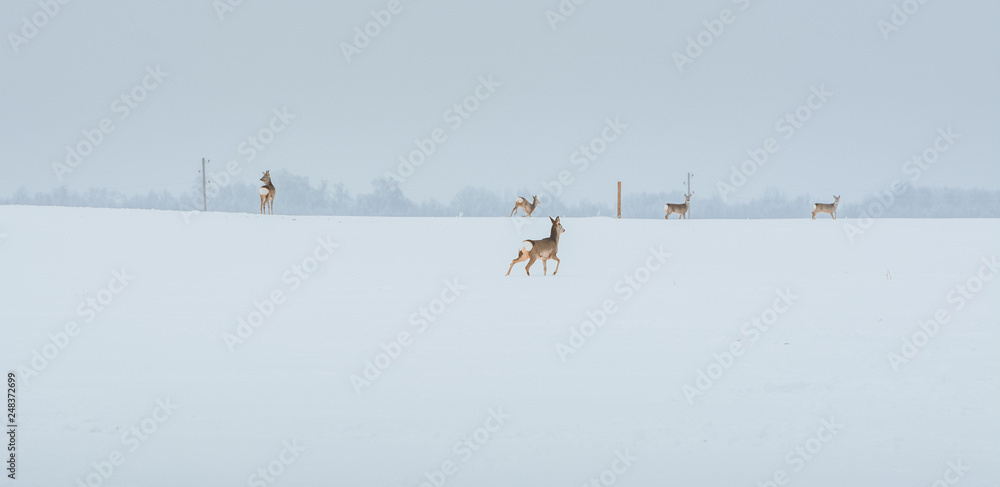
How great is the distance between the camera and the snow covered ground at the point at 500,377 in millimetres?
5715

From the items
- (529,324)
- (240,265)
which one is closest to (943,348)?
(529,324)

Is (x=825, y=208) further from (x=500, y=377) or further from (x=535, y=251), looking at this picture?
(x=500, y=377)

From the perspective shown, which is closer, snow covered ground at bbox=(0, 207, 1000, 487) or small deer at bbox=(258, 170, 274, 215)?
snow covered ground at bbox=(0, 207, 1000, 487)

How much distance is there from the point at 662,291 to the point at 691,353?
5.48 metres

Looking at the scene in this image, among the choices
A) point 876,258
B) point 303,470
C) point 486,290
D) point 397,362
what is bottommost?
point 303,470

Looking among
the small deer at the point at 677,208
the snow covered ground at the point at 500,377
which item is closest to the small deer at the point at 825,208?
the small deer at the point at 677,208

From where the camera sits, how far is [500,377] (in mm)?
7727

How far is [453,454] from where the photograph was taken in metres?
5.87

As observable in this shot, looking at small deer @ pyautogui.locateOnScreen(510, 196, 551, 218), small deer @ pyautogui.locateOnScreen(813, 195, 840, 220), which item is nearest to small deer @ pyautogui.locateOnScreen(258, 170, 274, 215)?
small deer @ pyautogui.locateOnScreen(510, 196, 551, 218)

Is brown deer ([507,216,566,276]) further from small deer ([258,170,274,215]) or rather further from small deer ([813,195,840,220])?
small deer ([813,195,840,220])

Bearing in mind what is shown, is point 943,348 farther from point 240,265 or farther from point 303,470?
point 240,265

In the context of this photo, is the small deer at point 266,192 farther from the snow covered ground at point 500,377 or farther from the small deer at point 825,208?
the small deer at point 825,208

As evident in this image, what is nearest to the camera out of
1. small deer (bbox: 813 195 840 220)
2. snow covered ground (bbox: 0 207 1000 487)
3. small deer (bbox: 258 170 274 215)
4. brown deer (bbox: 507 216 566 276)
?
snow covered ground (bbox: 0 207 1000 487)

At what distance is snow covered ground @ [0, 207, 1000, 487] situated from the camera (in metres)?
5.71
